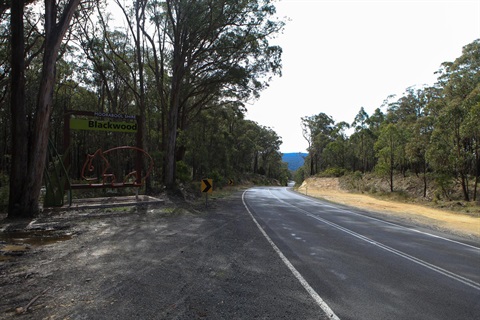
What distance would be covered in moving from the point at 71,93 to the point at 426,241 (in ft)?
132

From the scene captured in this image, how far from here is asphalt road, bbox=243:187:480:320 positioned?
15.8 feet

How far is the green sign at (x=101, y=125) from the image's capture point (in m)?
15.8

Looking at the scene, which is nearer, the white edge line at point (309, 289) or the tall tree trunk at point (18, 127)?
the white edge line at point (309, 289)

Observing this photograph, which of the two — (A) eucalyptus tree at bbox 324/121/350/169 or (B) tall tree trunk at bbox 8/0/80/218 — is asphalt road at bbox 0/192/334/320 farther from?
(A) eucalyptus tree at bbox 324/121/350/169

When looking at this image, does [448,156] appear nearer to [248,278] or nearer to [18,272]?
[248,278]

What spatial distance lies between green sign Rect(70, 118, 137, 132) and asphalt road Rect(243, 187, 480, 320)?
968cm

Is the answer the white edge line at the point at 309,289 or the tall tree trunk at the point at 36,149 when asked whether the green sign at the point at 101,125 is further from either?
the white edge line at the point at 309,289

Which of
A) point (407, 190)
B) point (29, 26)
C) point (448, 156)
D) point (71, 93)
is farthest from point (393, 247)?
point (71, 93)

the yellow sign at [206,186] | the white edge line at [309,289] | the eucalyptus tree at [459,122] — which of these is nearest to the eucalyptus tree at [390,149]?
the eucalyptus tree at [459,122]

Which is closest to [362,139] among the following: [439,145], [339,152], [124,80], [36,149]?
[339,152]

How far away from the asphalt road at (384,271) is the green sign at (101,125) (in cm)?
968

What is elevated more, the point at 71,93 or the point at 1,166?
the point at 71,93

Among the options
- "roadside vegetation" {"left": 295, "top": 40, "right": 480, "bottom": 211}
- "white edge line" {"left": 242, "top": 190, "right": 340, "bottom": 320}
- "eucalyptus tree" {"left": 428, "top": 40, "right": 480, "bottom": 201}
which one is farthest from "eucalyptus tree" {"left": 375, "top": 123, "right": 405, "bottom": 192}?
"white edge line" {"left": 242, "top": 190, "right": 340, "bottom": 320}

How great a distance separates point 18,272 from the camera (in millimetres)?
5902
